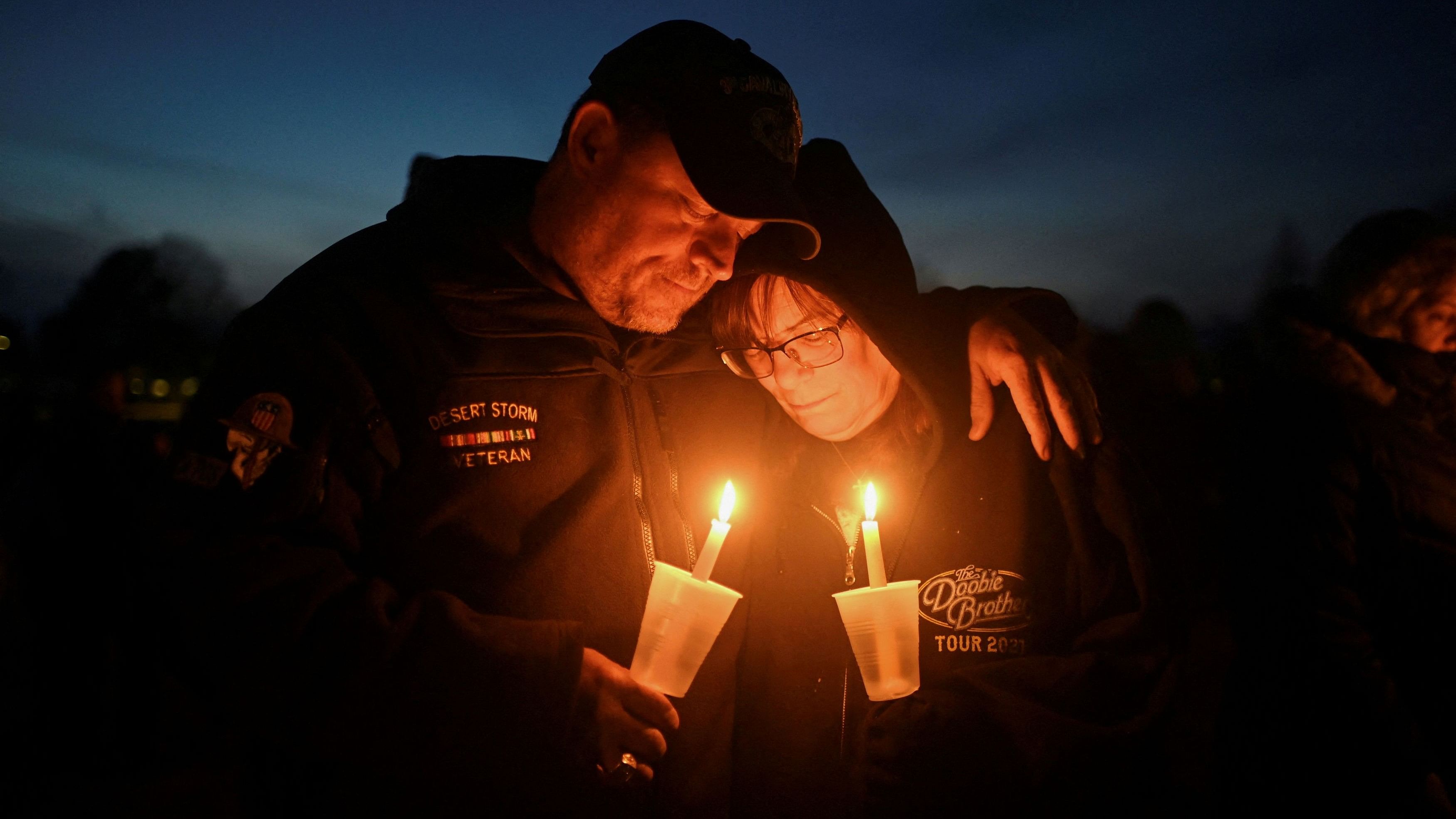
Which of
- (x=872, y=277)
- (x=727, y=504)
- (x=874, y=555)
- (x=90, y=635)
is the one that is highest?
(x=872, y=277)

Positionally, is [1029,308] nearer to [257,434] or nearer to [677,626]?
[677,626]

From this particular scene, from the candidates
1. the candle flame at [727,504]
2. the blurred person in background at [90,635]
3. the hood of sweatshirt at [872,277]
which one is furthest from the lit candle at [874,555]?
the blurred person in background at [90,635]

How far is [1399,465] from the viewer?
274 cm

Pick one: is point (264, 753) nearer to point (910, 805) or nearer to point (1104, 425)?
point (910, 805)

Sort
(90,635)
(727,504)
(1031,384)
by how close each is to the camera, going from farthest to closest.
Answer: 1. (90,635)
2. (1031,384)
3. (727,504)

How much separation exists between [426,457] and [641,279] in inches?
31.3

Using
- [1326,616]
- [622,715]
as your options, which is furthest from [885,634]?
[1326,616]

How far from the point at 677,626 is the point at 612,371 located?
0.87 meters

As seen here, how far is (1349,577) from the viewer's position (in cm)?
270

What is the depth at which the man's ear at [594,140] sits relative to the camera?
2.31 metres

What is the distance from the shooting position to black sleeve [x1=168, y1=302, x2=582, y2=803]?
1659mm

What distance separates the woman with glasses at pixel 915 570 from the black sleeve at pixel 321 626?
89 cm

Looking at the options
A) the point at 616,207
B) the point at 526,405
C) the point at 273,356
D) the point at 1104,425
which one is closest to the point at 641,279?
the point at 616,207

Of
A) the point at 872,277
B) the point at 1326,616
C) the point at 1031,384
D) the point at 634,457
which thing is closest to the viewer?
the point at 1031,384
